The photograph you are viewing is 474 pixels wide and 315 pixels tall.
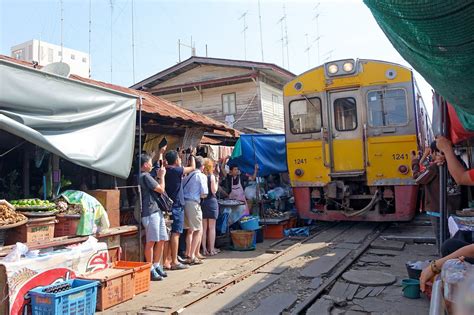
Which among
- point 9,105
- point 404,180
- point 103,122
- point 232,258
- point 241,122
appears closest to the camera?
point 9,105

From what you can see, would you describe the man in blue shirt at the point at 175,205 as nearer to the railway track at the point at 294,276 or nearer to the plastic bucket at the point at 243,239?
the railway track at the point at 294,276

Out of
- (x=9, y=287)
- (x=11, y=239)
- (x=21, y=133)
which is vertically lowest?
(x=9, y=287)

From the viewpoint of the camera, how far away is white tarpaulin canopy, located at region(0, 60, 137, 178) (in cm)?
444

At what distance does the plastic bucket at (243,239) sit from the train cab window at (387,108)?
3859mm

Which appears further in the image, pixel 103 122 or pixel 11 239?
pixel 103 122

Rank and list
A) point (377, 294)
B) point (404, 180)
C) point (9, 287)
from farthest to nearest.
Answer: point (404, 180) → point (377, 294) → point (9, 287)

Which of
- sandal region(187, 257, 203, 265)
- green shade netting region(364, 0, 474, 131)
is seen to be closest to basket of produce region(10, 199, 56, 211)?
sandal region(187, 257, 203, 265)

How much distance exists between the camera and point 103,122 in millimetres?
5699

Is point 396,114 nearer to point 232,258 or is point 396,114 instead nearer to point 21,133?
point 232,258

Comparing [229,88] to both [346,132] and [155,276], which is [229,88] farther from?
[155,276]

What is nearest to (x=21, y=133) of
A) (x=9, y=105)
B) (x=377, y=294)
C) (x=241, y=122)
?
(x=9, y=105)

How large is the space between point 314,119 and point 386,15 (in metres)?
7.86

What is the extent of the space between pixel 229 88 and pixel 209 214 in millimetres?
12436

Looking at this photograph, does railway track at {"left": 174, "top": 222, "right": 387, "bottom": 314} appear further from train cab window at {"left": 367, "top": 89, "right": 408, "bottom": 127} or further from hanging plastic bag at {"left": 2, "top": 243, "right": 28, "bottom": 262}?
train cab window at {"left": 367, "top": 89, "right": 408, "bottom": 127}
